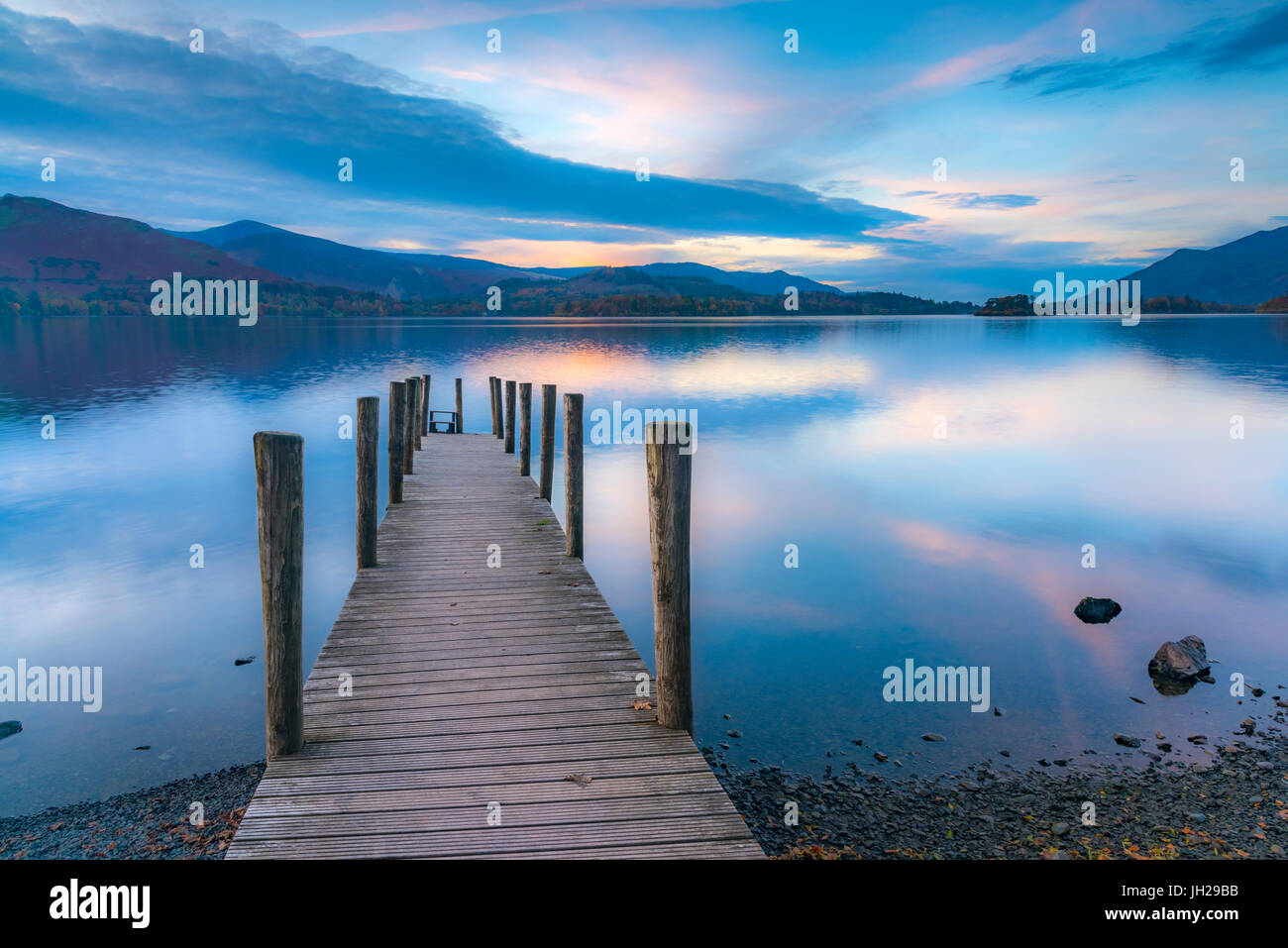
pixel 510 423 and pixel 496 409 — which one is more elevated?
pixel 496 409

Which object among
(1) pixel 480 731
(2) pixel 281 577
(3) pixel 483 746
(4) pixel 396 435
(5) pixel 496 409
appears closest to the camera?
(2) pixel 281 577

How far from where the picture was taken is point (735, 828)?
14.3 ft

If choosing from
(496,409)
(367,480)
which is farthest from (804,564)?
(496,409)

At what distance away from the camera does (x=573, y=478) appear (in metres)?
10.9

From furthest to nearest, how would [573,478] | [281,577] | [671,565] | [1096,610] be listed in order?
[1096,610] < [573,478] < [671,565] < [281,577]

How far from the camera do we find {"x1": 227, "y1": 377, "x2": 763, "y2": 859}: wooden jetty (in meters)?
4.24

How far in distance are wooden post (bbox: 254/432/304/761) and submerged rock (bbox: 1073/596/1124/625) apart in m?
11.6

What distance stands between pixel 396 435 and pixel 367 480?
4.27 meters

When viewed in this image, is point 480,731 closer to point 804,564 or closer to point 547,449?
point 547,449

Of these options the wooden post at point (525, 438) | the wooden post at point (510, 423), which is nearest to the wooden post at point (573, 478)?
the wooden post at point (525, 438)

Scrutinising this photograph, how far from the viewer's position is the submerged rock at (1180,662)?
9.27 metres

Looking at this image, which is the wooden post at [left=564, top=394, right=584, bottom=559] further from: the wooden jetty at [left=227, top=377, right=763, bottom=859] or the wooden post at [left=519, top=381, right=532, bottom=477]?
the wooden post at [left=519, top=381, right=532, bottom=477]

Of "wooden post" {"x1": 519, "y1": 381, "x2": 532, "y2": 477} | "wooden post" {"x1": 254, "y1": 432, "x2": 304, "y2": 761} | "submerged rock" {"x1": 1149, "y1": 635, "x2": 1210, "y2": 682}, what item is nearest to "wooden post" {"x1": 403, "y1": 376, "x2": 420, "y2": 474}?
"wooden post" {"x1": 519, "y1": 381, "x2": 532, "y2": 477}
